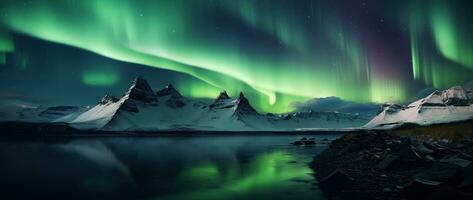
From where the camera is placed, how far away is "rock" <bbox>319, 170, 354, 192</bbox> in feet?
72.6

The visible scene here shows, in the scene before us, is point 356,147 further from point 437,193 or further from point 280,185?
point 437,193

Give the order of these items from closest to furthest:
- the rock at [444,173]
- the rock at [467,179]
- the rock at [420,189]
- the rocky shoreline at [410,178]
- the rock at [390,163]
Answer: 1. the rock at [467,179]
2. the rocky shoreline at [410,178]
3. the rock at [420,189]
4. the rock at [444,173]
5. the rock at [390,163]

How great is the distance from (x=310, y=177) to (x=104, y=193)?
50.7 feet

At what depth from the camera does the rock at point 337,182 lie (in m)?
22.1

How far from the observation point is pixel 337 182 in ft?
74.7

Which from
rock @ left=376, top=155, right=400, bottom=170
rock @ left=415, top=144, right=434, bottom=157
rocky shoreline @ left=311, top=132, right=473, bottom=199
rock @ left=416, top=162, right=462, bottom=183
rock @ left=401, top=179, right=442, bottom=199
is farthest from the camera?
rock @ left=415, top=144, right=434, bottom=157

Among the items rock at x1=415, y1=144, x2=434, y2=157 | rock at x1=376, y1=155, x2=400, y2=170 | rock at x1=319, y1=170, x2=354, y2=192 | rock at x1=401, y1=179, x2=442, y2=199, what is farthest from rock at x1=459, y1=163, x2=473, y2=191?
rock at x1=415, y1=144, x2=434, y2=157

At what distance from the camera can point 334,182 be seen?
22859 millimetres

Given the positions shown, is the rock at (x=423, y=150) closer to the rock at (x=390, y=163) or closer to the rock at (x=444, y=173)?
the rock at (x=390, y=163)

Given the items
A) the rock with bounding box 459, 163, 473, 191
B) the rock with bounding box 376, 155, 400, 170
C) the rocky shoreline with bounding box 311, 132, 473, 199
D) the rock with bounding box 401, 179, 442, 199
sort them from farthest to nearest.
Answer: the rock with bounding box 376, 155, 400, 170, the rock with bounding box 401, 179, 442, 199, the rocky shoreline with bounding box 311, 132, 473, 199, the rock with bounding box 459, 163, 473, 191

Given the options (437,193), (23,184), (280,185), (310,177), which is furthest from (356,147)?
(23,184)

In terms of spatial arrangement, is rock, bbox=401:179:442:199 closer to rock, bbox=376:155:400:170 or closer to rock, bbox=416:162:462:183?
rock, bbox=416:162:462:183

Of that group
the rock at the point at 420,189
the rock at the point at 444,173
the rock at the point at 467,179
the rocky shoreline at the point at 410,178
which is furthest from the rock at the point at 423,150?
the rock at the point at 420,189

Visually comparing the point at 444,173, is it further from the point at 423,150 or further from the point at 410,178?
the point at 423,150
